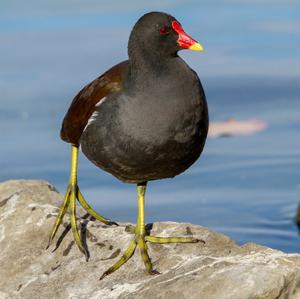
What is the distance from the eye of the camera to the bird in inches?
307

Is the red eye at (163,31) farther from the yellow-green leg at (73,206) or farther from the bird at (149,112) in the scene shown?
the yellow-green leg at (73,206)

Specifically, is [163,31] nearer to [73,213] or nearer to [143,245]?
[143,245]

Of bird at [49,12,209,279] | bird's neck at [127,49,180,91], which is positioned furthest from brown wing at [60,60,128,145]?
bird's neck at [127,49,180,91]

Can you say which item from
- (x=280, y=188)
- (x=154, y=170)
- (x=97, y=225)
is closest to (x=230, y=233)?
(x=280, y=188)

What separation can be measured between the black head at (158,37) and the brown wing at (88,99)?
239 mm

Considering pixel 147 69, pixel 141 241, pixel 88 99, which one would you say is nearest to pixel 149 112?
pixel 147 69

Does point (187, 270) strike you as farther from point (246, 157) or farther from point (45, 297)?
point (246, 157)

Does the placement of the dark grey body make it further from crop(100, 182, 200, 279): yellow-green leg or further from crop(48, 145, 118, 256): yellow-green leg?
crop(48, 145, 118, 256): yellow-green leg

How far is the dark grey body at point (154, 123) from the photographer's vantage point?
778cm

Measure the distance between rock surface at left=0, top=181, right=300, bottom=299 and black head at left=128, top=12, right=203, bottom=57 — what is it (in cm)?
124

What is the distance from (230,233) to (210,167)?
1.31m

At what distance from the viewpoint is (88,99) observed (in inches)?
329

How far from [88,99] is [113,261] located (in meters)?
1.03

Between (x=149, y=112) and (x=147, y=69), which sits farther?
(x=147, y=69)
